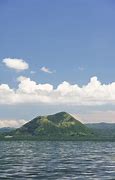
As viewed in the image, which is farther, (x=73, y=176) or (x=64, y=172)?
(x=64, y=172)

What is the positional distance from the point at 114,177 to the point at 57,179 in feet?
29.3

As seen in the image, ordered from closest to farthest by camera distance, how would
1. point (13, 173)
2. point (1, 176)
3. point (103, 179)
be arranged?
1. point (103, 179)
2. point (1, 176)
3. point (13, 173)

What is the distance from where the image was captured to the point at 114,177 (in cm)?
6462

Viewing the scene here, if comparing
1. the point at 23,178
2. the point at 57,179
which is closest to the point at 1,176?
the point at 23,178

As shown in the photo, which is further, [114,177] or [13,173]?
[13,173]

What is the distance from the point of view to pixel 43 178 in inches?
2507

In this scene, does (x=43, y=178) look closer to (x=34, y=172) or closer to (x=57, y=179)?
(x=57, y=179)

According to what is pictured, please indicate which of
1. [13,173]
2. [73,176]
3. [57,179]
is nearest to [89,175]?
[73,176]

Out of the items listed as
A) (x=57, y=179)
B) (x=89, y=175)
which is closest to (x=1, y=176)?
(x=57, y=179)

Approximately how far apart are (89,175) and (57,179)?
731 centimetres

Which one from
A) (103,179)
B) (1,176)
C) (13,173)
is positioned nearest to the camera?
(103,179)

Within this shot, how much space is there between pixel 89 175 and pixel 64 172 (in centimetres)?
689

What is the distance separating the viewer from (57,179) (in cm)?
6216

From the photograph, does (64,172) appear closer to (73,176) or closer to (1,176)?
(73,176)
